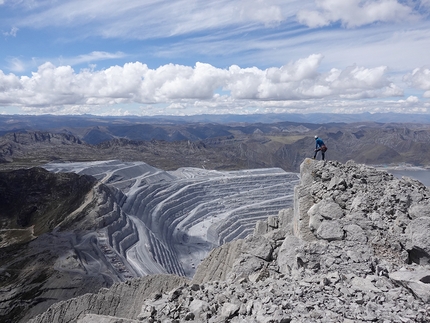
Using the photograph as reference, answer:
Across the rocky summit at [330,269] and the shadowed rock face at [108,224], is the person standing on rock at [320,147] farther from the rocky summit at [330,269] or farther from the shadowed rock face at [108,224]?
the shadowed rock face at [108,224]

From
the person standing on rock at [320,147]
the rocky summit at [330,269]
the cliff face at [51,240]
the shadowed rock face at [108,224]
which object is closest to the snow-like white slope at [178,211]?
the shadowed rock face at [108,224]

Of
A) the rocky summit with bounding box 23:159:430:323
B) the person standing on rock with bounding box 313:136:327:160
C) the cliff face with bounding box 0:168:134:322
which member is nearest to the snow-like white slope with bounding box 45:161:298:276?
the cliff face with bounding box 0:168:134:322

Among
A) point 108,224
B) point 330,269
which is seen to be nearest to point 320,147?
point 330,269

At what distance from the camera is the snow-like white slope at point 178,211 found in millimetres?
50562

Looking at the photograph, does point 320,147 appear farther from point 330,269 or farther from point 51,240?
point 51,240

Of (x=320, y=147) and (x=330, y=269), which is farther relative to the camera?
(x=320, y=147)

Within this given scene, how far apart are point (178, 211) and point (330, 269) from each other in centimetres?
6408

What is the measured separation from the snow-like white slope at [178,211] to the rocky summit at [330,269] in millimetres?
32130

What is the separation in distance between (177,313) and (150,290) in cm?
962

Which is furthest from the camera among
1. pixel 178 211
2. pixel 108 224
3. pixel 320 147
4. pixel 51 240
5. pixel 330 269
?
pixel 178 211

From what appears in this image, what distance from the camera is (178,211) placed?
237 feet

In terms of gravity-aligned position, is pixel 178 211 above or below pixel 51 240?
below

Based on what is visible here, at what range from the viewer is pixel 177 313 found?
29.8 feet

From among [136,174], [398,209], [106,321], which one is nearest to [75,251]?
[106,321]
